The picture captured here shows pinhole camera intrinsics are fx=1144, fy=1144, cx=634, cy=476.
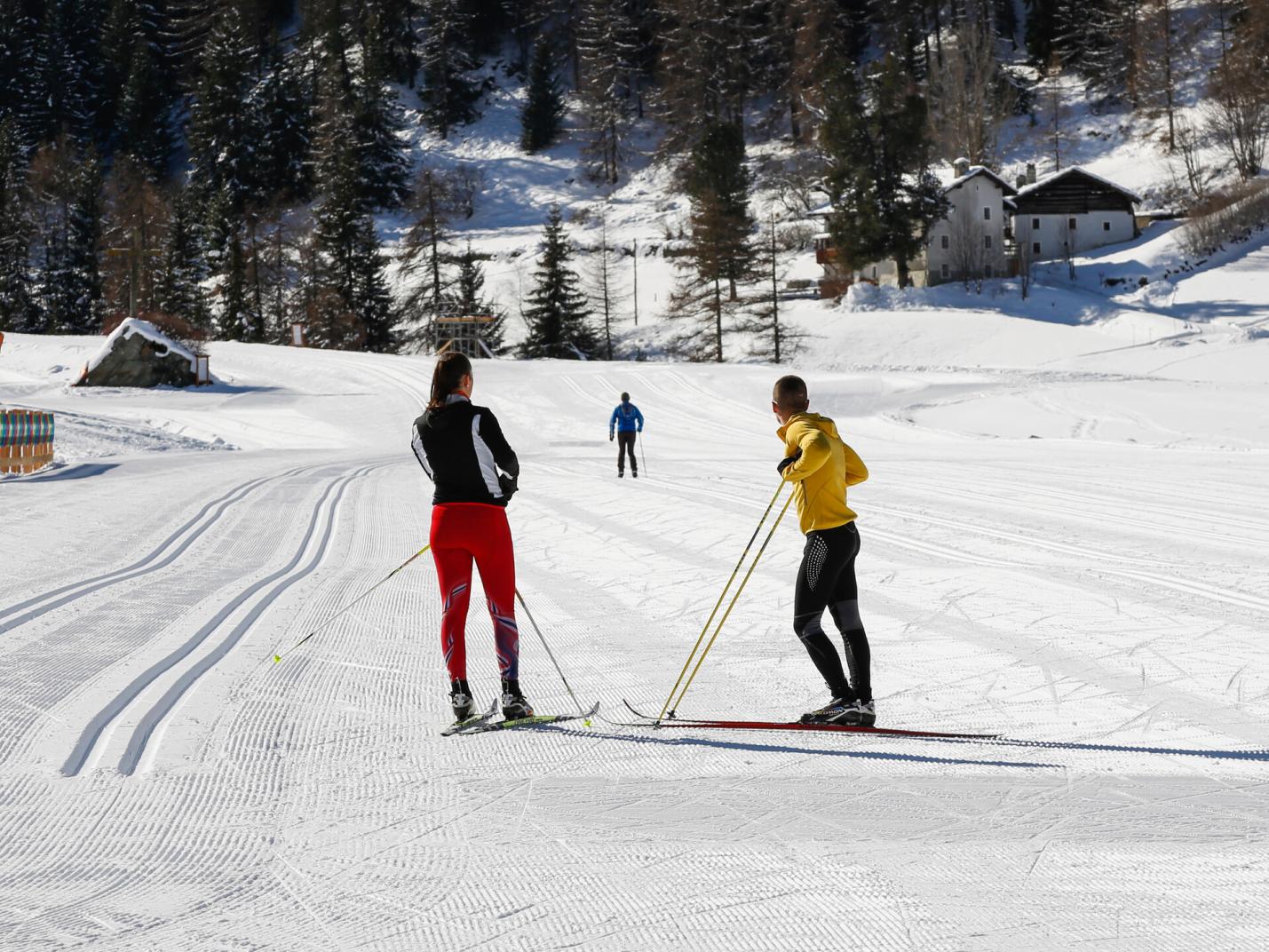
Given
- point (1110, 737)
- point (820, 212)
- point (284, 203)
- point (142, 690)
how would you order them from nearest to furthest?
point (1110, 737), point (142, 690), point (820, 212), point (284, 203)

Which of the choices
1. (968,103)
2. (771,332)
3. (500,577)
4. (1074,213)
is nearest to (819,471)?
(500,577)

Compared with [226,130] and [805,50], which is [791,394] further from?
[805,50]

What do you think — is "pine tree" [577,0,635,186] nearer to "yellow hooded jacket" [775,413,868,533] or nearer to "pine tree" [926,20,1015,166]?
"pine tree" [926,20,1015,166]

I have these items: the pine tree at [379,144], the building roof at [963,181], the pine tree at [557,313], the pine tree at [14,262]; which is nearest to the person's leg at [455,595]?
the pine tree at [557,313]

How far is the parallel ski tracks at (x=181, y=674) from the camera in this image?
5121mm

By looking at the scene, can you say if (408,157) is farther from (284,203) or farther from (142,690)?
(142,690)

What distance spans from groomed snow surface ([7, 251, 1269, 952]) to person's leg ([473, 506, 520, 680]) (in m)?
0.46

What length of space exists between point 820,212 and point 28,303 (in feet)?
158

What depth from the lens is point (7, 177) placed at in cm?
7669

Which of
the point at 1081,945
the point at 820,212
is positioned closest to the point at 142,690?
the point at 1081,945

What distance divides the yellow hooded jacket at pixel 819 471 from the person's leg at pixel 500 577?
1396 millimetres

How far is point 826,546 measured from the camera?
213 inches

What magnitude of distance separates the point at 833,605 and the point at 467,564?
1.78 meters

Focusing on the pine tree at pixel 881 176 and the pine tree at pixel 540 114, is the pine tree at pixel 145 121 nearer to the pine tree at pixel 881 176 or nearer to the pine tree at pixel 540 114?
the pine tree at pixel 540 114
